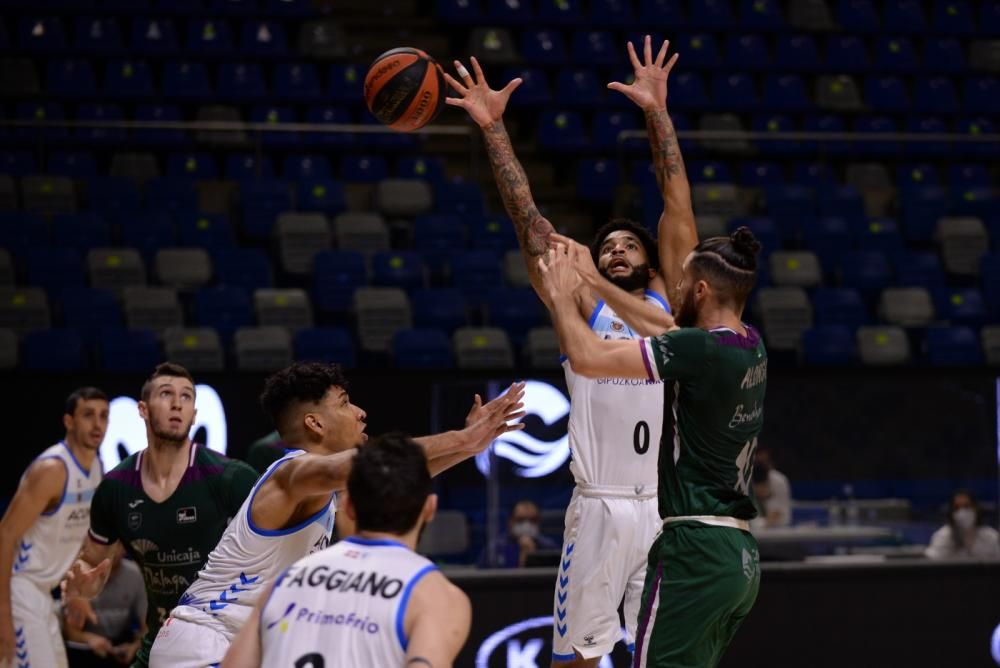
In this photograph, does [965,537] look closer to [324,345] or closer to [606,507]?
[606,507]

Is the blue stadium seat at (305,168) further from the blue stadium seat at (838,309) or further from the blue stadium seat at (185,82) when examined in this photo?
the blue stadium seat at (838,309)

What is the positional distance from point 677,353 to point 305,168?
10.4 m

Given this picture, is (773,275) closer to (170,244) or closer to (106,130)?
(170,244)

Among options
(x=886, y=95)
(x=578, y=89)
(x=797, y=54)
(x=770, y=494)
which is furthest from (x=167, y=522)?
(x=886, y=95)

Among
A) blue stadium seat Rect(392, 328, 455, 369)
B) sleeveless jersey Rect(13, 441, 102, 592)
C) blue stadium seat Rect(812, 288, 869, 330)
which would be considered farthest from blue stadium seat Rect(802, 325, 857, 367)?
sleeveless jersey Rect(13, 441, 102, 592)

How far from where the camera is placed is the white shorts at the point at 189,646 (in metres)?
4.78

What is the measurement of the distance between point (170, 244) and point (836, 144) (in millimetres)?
7798

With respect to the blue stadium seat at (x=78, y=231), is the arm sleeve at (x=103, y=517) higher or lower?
lower

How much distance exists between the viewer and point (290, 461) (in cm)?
441

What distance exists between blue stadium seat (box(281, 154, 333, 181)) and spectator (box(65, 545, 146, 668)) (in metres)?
6.43

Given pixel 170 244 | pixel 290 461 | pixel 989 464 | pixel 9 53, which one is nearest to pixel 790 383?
pixel 989 464

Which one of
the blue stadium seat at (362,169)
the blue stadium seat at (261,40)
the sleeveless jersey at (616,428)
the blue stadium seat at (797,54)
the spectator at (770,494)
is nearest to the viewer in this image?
the sleeveless jersey at (616,428)

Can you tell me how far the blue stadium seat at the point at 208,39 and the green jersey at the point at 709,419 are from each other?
11.4 m

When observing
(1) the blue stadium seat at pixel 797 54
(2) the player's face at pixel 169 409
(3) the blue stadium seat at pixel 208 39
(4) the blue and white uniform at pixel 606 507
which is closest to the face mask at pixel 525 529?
(4) the blue and white uniform at pixel 606 507
